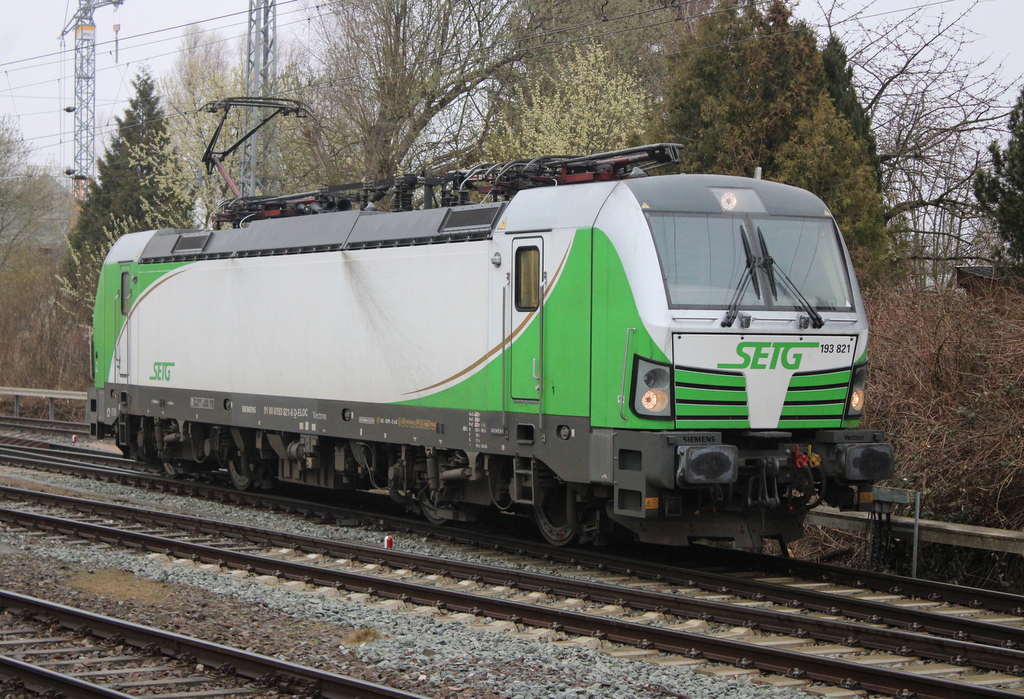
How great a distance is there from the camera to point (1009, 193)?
14.5 metres

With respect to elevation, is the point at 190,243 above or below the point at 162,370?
above

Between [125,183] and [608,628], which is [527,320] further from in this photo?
[125,183]

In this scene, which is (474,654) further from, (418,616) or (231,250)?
(231,250)

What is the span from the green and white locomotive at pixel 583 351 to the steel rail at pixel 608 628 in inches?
56.0

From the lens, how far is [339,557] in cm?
1095

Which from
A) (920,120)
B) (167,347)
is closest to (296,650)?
(167,347)

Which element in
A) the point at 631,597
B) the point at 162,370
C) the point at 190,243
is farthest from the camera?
the point at 162,370

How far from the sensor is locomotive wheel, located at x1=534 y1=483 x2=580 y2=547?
35.2 ft

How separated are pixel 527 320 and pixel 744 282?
2024mm

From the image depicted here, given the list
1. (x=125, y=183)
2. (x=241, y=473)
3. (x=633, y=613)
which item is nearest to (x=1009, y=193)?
(x=633, y=613)

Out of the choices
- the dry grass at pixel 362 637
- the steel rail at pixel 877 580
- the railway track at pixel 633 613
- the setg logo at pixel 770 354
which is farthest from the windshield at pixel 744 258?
the dry grass at pixel 362 637

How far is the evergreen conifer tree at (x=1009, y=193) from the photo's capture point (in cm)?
1424

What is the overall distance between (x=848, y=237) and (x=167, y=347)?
9790 mm

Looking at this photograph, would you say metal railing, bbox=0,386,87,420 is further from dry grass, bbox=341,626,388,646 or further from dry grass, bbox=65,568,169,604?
dry grass, bbox=341,626,388,646
